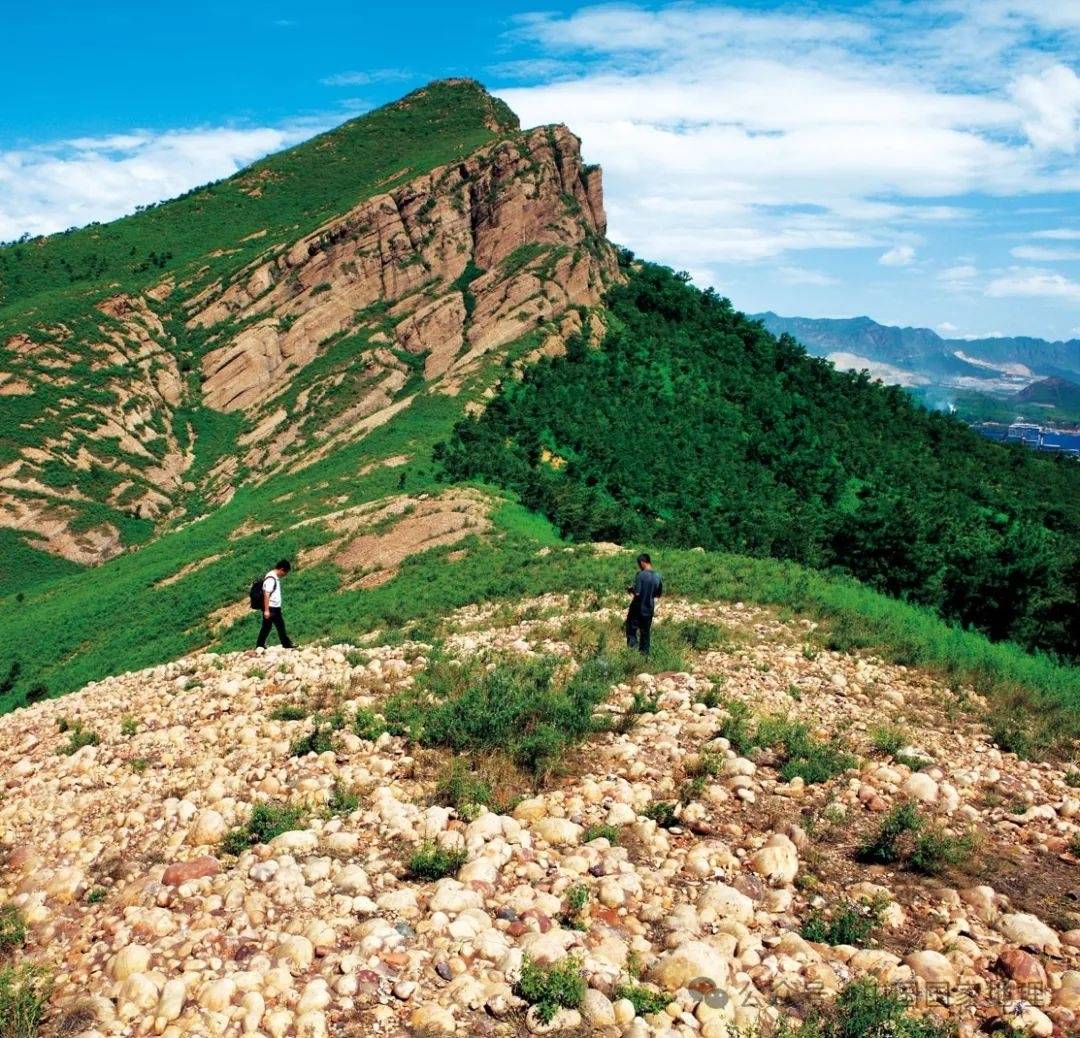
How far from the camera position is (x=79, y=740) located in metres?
10.2

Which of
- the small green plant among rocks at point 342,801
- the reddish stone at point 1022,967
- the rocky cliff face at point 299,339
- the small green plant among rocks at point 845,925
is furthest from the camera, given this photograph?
the rocky cliff face at point 299,339

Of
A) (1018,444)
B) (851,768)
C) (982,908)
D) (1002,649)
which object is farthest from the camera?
(1018,444)

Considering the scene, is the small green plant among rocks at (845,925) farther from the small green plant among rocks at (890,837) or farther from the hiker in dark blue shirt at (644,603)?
the hiker in dark blue shirt at (644,603)

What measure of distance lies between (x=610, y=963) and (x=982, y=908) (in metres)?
3.34

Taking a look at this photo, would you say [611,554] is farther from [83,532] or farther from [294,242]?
[294,242]

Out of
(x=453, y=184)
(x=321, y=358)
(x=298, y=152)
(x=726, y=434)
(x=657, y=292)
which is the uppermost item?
(x=298, y=152)

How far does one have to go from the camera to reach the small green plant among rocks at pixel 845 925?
6.27 meters

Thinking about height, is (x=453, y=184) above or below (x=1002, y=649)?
above

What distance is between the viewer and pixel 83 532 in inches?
2026

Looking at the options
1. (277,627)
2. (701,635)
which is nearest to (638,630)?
(701,635)

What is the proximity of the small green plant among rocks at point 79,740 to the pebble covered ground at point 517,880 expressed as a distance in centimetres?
10

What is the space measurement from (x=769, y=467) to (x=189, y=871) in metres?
45.3

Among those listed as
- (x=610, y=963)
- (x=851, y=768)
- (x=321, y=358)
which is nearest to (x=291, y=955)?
(x=610, y=963)
